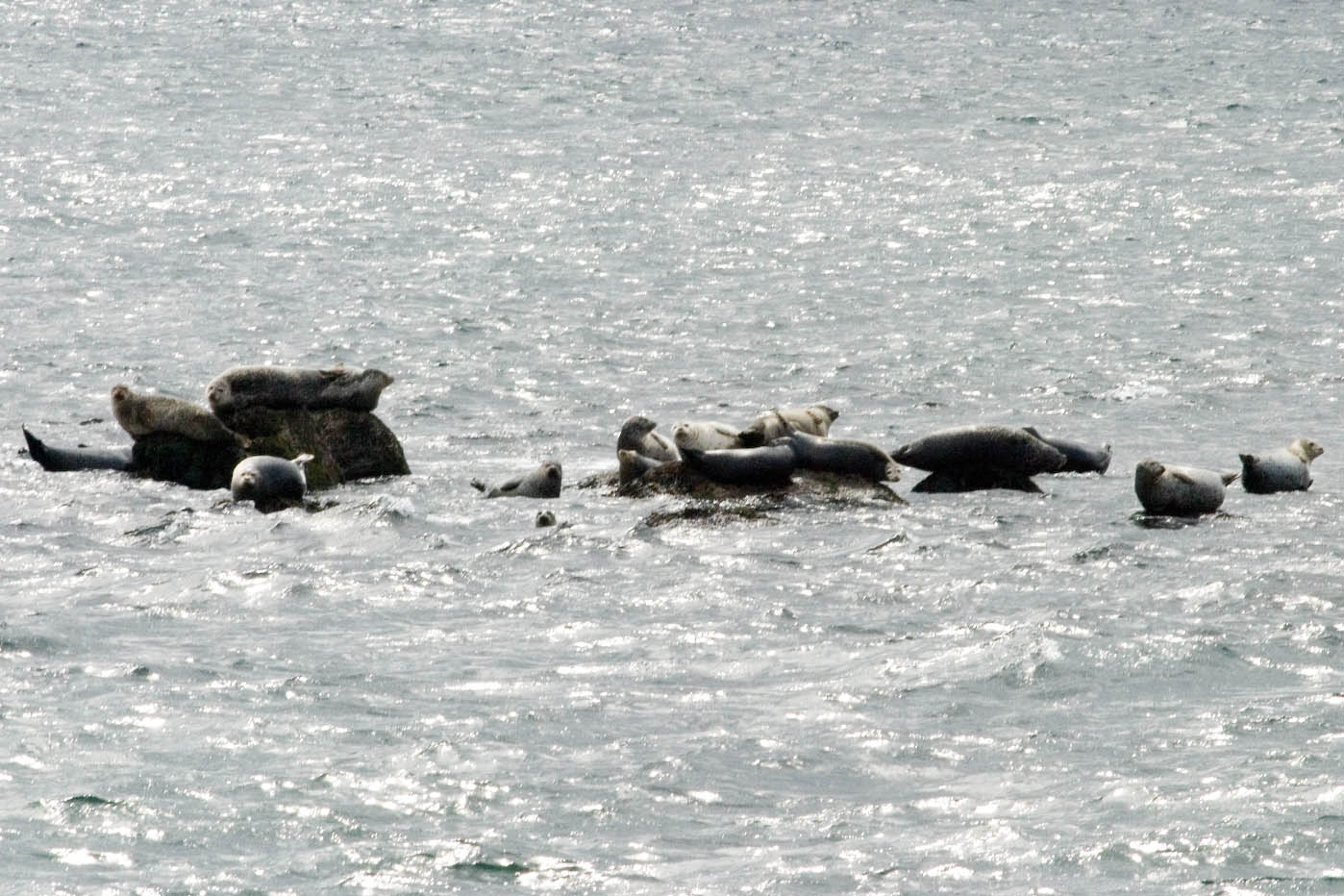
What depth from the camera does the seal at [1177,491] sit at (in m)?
13.1

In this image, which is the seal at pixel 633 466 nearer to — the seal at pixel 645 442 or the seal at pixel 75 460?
the seal at pixel 645 442

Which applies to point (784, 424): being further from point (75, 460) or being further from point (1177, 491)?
point (75, 460)

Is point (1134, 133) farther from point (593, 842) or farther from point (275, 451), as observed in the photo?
point (593, 842)

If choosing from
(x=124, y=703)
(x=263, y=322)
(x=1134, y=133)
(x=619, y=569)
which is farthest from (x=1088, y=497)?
(x=1134, y=133)

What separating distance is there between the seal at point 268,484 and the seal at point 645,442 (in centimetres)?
251

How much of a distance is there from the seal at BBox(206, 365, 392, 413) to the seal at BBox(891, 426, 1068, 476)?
4128 millimetres

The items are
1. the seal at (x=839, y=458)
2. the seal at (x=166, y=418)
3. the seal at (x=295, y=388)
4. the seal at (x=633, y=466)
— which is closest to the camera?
the seal at (x=839, y=458)

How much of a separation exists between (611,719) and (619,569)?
285cm

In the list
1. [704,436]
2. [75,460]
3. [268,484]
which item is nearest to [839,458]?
[704,436]

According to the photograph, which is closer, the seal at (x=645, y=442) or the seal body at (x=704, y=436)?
the seal body at (x=704, y=436)

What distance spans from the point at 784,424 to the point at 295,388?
3734mm

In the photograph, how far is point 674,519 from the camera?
1260cm

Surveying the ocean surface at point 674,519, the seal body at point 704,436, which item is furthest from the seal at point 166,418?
the seal body at point 704,436

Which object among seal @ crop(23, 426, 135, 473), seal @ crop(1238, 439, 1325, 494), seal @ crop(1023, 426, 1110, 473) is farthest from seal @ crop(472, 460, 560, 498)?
seal @ crop(1238, 439, 1325, 494)
